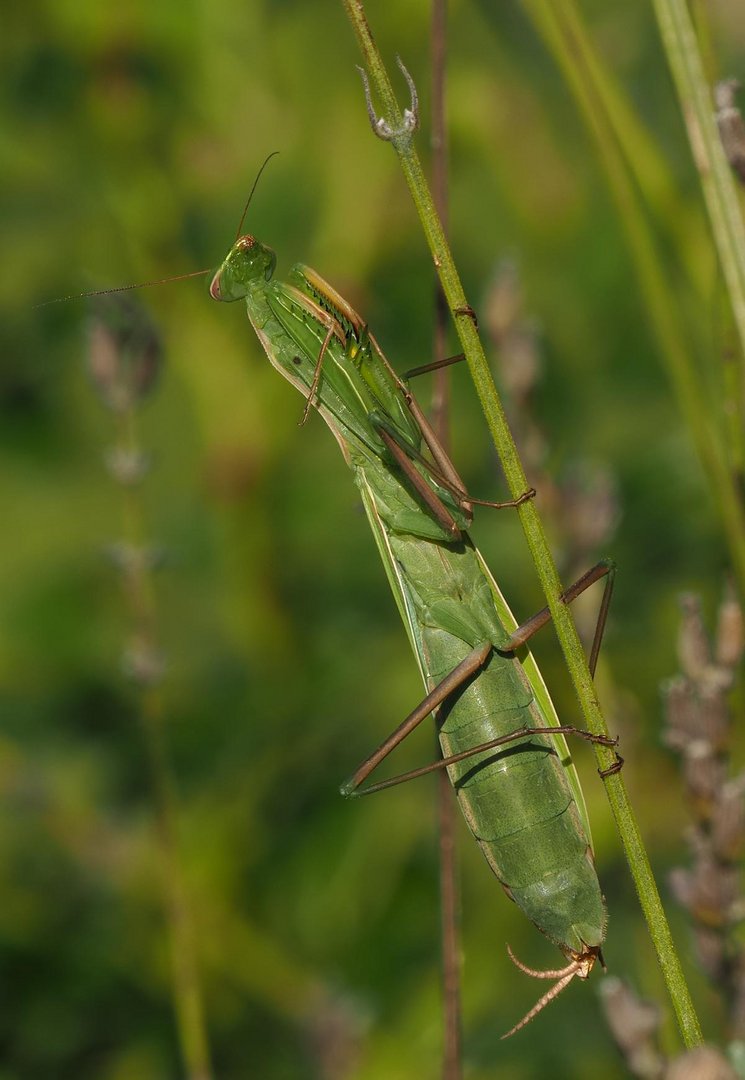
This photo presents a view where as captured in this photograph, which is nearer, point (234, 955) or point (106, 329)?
point (106, 329)

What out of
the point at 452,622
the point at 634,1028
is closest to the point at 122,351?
the point at 452,622

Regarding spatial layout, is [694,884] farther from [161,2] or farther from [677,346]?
[161,2]

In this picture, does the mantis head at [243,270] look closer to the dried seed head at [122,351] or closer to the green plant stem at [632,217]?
the dried seed head at [122,351]

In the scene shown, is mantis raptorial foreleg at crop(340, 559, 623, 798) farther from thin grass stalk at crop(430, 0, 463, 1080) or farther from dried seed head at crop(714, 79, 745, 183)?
dried seed head at crop(714, 79, 745, 183)

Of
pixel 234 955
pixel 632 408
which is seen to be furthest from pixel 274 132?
→ pixel 234 955

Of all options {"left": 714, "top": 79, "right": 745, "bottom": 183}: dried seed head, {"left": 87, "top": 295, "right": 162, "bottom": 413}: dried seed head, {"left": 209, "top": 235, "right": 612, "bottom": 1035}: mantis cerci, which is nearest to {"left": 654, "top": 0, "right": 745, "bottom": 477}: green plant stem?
{"left": 714, "top": 79, "right": 745, "bottom": 183}: dried seed head
